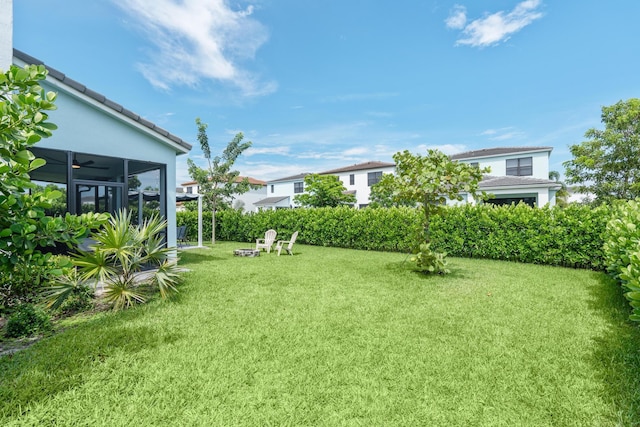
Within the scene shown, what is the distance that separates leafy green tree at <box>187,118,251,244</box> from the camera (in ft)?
57.6

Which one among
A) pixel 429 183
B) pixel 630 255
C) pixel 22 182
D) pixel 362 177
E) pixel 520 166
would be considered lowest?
pixel 630 255

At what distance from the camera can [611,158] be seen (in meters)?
15.8

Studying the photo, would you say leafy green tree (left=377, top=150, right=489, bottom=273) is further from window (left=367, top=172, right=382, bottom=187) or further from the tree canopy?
window (left=367, top=172, right=382, bottom=187)

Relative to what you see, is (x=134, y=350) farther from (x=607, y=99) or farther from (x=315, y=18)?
(x=607, y=99)

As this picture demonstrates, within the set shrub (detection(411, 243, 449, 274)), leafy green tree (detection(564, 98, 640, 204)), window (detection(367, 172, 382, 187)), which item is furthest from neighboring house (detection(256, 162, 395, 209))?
shrub (detection(411, 243, 449, 274))

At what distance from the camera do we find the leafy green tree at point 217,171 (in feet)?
57.6

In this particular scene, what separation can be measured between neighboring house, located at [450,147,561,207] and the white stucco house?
17.9 meters

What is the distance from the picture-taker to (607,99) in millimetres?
15945

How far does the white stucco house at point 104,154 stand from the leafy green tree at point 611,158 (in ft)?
70.0

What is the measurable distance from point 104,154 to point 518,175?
99.8 ft

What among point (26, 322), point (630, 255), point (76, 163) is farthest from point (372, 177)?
point (26, 322)

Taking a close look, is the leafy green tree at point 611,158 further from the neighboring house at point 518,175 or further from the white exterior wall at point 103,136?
the white exterior wall at point 103,136

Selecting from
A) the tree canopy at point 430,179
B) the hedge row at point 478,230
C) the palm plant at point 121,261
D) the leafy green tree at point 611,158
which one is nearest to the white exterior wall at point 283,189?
the hedge row at point 478,230

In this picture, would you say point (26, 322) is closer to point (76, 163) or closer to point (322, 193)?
point (76, 163)
